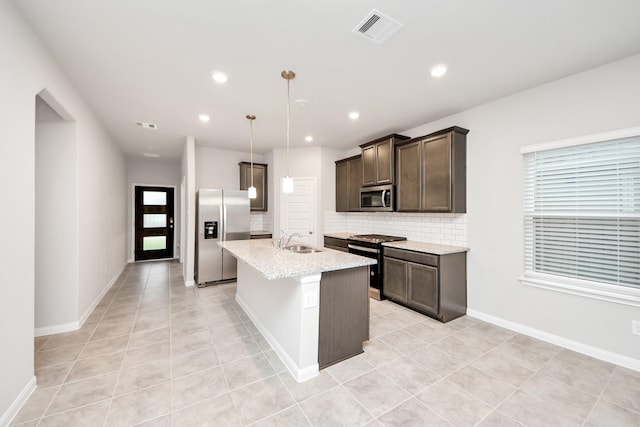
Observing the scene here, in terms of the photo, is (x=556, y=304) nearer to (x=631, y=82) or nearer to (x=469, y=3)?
(x=631, y=82)

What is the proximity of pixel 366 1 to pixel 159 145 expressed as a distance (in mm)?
5055

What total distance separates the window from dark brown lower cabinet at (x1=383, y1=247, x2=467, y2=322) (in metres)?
0.69

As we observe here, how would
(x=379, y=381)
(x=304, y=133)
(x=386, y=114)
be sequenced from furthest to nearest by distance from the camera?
1. (x=304, y=133)
2. (x=386, y=114)
3. (x=379, y=381)

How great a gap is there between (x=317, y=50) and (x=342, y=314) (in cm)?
230

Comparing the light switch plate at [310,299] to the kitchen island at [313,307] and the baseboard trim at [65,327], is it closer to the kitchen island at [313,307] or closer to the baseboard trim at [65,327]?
the kitchen island at [313,307]

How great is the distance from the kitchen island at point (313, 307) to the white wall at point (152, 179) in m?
5.45

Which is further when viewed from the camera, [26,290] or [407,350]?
[407,350]

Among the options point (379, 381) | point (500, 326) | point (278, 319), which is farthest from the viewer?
point (500, 326)

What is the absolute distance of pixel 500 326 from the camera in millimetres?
3031

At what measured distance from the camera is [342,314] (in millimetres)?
2344

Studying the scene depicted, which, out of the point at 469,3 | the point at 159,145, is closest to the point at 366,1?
the point at 469,3

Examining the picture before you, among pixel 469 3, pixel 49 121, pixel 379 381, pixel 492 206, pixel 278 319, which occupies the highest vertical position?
pixel 469 3

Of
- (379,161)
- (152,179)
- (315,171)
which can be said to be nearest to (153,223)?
(152,179)

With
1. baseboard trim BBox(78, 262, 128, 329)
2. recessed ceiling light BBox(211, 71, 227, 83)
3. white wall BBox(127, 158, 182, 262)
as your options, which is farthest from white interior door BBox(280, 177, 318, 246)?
white wall BBox(127, 158, 182, 262)
